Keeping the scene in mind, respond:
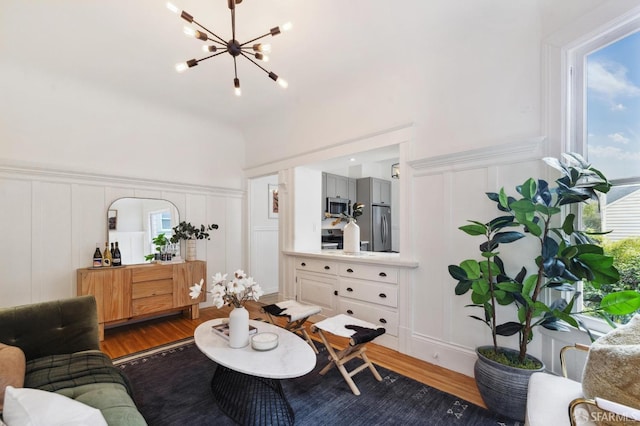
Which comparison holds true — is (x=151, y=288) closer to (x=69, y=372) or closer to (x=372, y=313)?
(x=69, y=372)

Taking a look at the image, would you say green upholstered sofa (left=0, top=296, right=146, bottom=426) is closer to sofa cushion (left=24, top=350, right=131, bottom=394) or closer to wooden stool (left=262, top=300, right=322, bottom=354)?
sofa cushion (left=24, top=350, right=131, bottom=394)

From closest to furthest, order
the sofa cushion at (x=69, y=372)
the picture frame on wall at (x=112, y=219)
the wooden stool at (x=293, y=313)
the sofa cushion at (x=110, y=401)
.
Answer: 1. the sofa cushion at (x=110, y=401)
2. the sofa cushion at (x=69, y=372)
3. the wooden stool at (x=293, y=313)
4. the picture frame on wall at (x=112, y=219)

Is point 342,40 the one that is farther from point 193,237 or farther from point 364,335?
point 193,237

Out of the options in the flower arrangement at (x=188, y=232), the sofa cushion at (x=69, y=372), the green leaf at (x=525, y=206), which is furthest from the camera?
the flower arrangement at (x=188, y=232)

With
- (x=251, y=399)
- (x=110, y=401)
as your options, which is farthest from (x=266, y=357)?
(x=110, y=401)

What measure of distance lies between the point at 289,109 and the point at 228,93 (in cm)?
89

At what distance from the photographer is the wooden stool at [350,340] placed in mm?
2338

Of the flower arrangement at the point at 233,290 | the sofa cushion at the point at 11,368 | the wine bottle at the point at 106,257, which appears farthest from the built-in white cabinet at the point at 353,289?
the sofa cushion at the point at 11,368

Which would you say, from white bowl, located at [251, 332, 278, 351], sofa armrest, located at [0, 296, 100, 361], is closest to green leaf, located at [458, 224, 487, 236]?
white bowl, located at [251, 332, 278, 351]

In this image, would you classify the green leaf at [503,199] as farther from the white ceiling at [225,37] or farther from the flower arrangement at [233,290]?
the flower arrangement at [233,290]

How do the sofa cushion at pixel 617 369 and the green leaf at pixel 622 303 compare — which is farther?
the green leaf at pixel 622 303

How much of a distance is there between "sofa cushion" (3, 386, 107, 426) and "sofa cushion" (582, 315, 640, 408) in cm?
202

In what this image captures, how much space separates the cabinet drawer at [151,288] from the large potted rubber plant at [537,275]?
3.53 m

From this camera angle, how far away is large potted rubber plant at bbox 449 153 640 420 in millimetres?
1697
